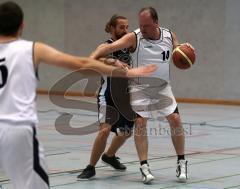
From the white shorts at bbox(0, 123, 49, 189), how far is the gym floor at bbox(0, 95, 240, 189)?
3.05 metres

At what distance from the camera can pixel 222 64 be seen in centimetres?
1914

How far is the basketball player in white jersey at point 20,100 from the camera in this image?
4.52 meters

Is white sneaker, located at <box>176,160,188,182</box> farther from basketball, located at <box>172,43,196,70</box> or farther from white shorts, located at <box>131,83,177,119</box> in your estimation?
basketball, located at <box>172,43,196,70</box>

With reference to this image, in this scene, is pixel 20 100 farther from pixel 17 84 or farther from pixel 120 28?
pixel 120 28

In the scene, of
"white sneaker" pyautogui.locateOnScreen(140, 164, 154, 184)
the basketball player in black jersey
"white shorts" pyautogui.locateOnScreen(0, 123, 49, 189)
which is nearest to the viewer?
"white shorts" pyautogui.locateOnScreen(0, 123, 49, 189)

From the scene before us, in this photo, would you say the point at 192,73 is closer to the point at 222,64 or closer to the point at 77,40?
the point at 222,64

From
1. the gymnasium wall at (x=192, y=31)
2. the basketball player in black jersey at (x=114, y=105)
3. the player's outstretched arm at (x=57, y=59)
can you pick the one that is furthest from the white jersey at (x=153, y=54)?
the gymnasium wall at (x=192, y=31)

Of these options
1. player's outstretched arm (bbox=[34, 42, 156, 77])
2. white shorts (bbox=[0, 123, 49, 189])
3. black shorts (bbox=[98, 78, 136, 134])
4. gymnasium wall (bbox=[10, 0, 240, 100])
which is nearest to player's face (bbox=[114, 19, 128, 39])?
black shorts (bbox=[98, 78, 136, 134])

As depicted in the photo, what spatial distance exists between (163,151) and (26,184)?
20.3 feet

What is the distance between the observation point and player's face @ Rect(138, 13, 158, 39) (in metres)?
8.04

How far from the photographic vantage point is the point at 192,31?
19500mm

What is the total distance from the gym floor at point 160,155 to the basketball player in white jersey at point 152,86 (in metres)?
0.40

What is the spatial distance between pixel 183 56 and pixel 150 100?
699mm

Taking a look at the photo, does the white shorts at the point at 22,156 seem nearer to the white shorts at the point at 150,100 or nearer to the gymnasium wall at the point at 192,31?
the white shorts at the point at 150,100
